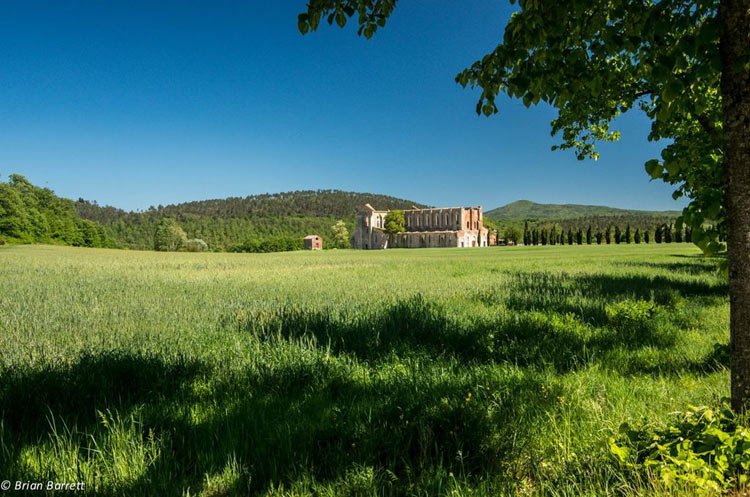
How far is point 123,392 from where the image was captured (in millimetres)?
3691

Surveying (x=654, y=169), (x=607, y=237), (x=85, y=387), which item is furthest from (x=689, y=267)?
(x=607, y=237)

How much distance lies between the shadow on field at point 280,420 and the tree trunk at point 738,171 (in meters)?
1.34

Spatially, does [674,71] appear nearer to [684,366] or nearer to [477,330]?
[684,366]

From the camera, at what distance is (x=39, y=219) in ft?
251

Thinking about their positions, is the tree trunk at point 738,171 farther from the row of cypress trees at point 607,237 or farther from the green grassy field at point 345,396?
the row of cypress trees at point 607,237

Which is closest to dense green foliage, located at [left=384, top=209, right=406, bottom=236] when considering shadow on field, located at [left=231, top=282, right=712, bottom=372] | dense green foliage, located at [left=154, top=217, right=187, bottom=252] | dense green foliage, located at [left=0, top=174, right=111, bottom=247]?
dense green foliage, located at [left=154, top=217, right=187, bottom=252]

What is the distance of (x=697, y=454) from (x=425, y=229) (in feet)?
432

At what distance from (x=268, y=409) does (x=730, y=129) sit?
391 centimetres

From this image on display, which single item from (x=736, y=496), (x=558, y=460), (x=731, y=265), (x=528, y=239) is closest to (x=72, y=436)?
(x=558, y=460)

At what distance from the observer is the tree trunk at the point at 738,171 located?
223 centimetres

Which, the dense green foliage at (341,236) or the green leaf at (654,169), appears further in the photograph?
the dense green foliage at (341,236)

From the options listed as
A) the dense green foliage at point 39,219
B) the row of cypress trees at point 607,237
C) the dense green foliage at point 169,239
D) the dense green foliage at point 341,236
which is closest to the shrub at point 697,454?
the dense green foliage at point 39,219

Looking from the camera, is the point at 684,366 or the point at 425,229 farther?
the point at 425,229

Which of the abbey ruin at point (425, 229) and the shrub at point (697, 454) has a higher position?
the abbey ruin at point (425, 229)
